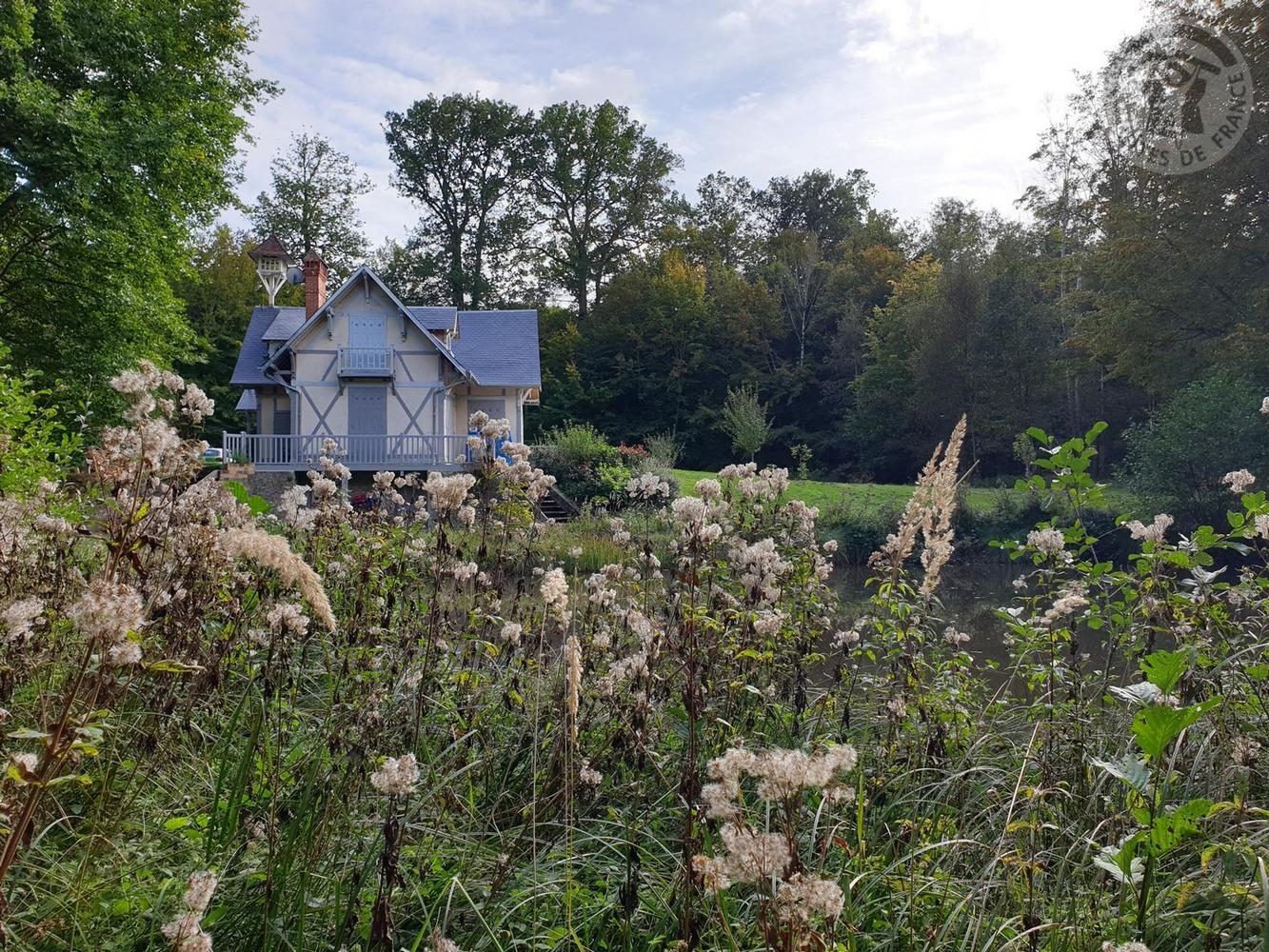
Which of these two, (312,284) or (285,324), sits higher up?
(312,284)

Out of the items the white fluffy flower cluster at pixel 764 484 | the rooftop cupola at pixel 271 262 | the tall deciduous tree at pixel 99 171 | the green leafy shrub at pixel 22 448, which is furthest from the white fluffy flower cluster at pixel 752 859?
the rooftop cupola at pixel 271 262

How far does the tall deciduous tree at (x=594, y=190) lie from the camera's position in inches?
1534

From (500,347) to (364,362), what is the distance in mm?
5083

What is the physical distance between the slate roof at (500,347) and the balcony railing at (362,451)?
3.19 meters

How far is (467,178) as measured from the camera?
39.3 meters

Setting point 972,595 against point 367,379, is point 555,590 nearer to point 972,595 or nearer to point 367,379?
point 972,595

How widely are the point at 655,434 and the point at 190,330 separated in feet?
64.2

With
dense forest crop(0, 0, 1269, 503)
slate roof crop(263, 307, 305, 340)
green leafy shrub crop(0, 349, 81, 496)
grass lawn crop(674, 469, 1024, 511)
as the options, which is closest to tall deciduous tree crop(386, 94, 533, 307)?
dense forest crop(0, 0, 1269, 503)

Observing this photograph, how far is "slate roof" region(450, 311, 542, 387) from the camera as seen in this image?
25.3m

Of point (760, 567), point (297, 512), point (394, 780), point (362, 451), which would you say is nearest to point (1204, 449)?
point (760, 567)

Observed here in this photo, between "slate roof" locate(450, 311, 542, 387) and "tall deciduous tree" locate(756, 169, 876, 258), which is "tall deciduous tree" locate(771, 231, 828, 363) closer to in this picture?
"tall deciduous tree" locate(756, 169, 876, 258)

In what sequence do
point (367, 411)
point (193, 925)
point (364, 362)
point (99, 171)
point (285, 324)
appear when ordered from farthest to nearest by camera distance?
point (285, 324) → point (367, 411) → point (364, 362) → point (99, 171) → point (193, 925)

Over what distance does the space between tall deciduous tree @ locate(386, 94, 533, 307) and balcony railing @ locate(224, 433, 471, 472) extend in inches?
696

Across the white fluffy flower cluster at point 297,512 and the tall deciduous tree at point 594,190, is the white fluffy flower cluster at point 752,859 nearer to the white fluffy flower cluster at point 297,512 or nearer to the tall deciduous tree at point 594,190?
the white fluffy flower cluster at point 297,512
